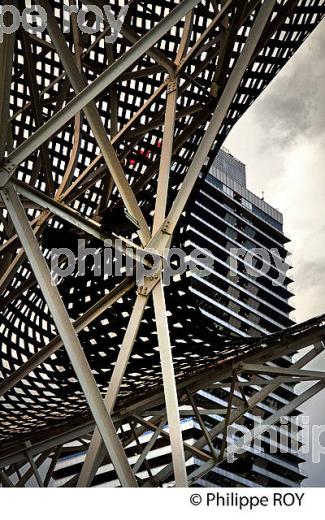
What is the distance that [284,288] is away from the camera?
134m

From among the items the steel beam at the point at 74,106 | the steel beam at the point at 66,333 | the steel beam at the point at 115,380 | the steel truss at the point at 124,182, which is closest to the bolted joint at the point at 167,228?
the steel truss at the point at 124,182

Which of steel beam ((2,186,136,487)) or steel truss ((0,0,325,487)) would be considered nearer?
steel beam ((2,186,136,487))

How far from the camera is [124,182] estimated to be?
35.8ft

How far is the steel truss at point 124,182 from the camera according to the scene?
31.5 feet

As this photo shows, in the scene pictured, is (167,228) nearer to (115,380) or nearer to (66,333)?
(115,380)

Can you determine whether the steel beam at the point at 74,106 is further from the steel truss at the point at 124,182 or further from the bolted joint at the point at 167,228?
the bolted joint at the point at 167,228

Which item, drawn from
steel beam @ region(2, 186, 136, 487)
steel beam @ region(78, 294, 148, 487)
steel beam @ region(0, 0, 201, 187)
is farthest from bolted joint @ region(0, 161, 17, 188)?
steel beam @ region(78, 294, 148, 487)

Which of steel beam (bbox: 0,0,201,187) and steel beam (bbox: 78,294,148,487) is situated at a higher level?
steel beam (bbox: 0,0,201,187)

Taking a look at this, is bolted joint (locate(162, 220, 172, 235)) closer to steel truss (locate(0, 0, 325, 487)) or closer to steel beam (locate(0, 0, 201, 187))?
steel truss (locate(0, 0, 325, 487))

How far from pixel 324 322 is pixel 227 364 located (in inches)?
111

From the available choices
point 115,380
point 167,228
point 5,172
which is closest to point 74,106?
point 5,172

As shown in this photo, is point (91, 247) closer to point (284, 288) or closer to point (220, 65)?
point (220, 65)

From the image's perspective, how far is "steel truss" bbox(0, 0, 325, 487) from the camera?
31.5ft
